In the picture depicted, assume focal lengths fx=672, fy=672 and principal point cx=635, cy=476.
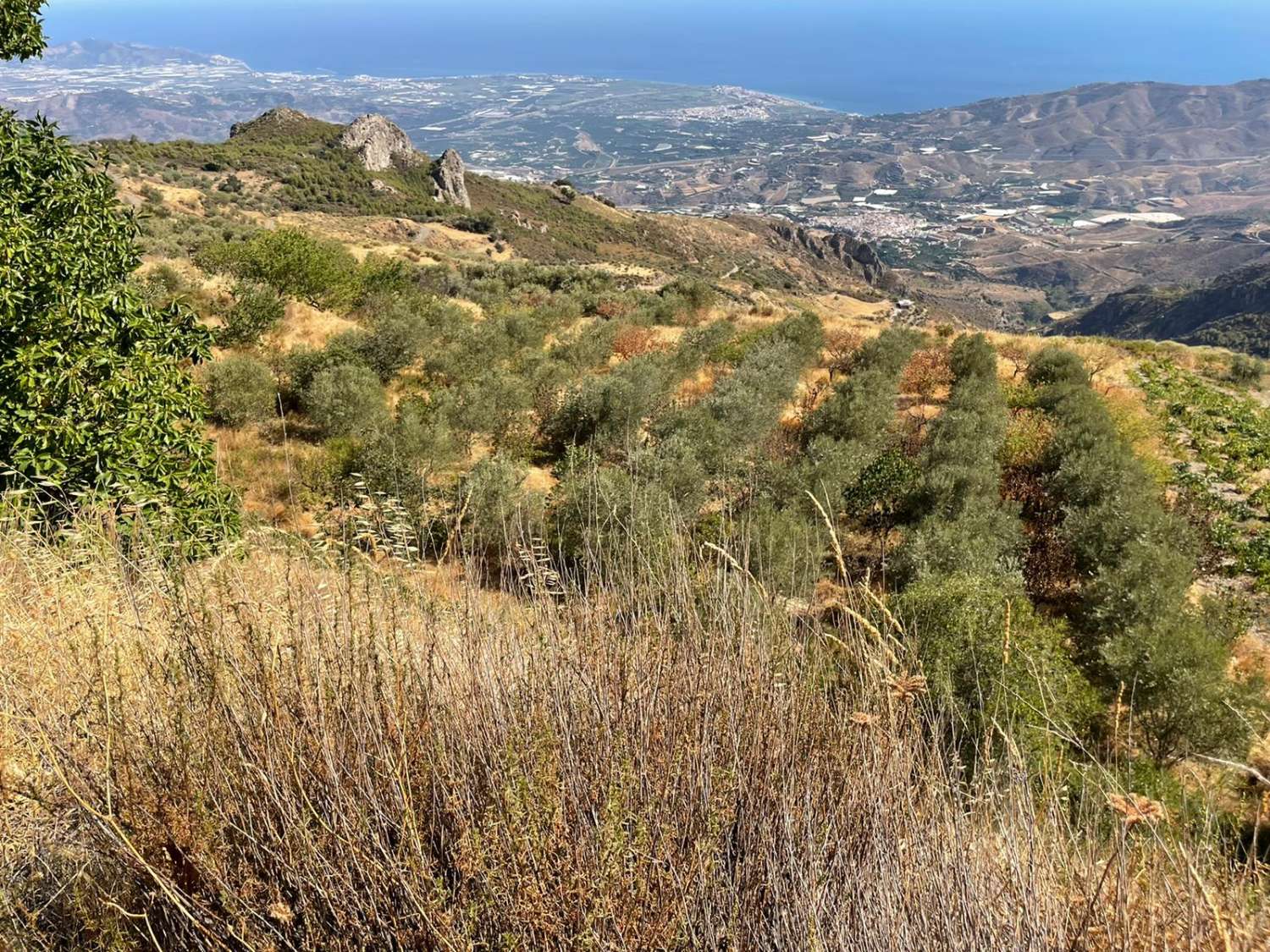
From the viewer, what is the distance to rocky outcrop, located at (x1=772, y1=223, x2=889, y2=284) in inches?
3706

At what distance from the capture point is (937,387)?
51.2ft

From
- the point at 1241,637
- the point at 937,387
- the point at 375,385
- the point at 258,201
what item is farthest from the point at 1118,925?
the point at 258,201

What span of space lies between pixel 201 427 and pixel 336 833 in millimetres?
5368

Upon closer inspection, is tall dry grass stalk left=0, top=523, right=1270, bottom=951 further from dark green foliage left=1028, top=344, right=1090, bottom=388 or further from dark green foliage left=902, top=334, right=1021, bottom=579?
dark green foliage left=1028, top=344, right=1090, bottom=388

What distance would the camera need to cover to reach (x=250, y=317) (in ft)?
42.3

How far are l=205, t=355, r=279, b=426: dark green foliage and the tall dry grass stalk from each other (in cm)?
904

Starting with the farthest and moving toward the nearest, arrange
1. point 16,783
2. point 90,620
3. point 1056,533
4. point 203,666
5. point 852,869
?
point 1056,533, point 90,620, point 16,783, point 203,666, point 852,869

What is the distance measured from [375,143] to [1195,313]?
301 ft

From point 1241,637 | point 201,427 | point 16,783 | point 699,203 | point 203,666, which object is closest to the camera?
point 203,666

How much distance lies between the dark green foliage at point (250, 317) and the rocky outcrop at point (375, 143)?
54533 millimetres

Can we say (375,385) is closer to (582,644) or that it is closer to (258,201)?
(582,644)

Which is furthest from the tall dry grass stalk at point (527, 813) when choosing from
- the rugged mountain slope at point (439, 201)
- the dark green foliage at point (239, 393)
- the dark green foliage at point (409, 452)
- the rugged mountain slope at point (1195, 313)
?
the rugged mountain slope at point (1195, 313)

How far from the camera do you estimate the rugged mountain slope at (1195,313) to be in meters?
62.0

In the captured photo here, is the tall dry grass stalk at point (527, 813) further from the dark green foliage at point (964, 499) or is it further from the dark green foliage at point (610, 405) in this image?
the dark green foliage at point (610, 405)
